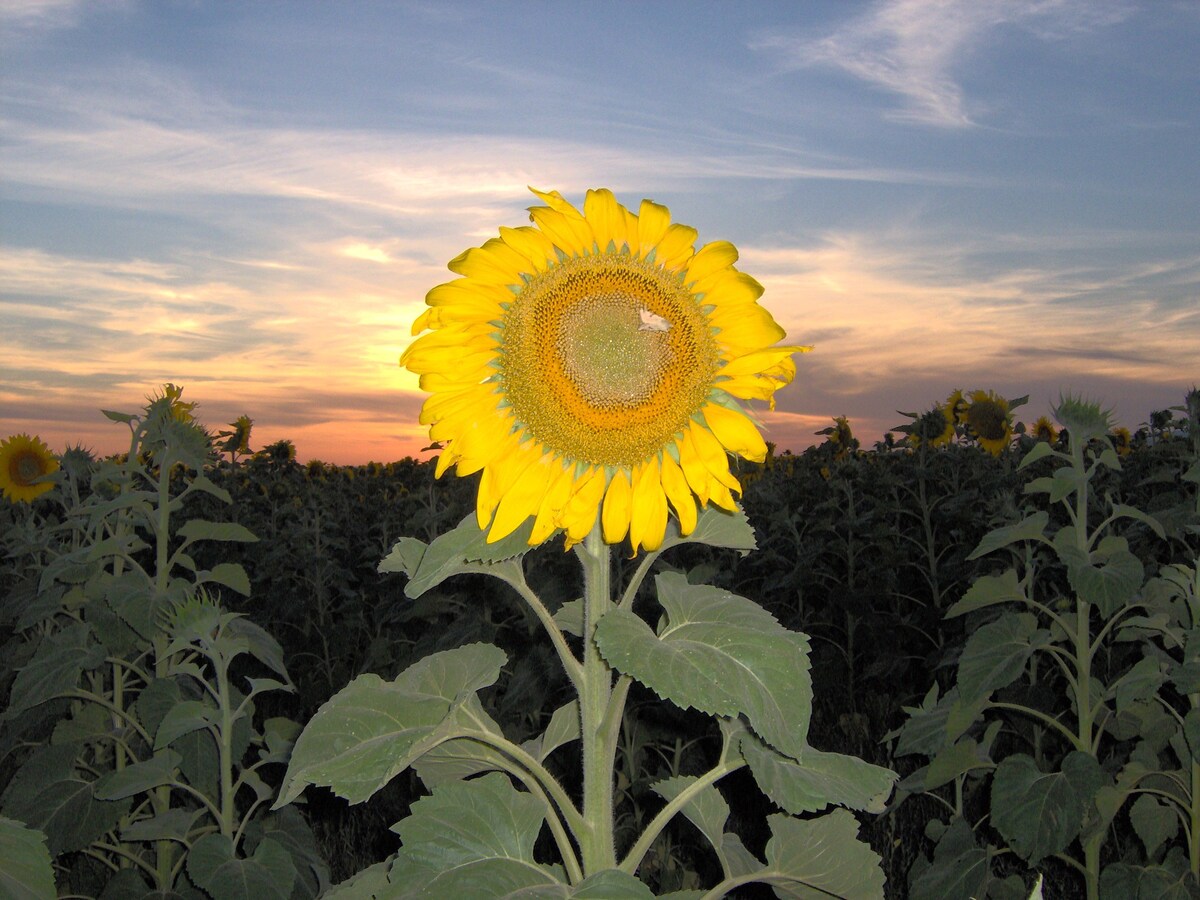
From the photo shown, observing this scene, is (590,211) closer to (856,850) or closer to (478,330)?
(478,330)

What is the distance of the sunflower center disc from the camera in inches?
75.5

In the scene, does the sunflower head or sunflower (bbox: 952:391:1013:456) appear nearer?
the sunflower head

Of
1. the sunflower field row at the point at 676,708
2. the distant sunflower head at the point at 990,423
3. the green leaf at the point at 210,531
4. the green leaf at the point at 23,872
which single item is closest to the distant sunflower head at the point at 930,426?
the sunflower field row at the point at 676,708

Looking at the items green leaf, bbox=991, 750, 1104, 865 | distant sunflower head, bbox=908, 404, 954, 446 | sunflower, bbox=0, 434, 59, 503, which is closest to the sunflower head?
green leaf, bbox=991, 750, 1104, 865

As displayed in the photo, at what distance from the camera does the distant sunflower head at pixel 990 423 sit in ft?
35.6

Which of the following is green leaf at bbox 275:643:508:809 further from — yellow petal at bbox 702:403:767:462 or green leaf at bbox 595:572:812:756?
yellow petal at bbox 702:403:767:462

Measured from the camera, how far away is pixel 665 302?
6.36 feet

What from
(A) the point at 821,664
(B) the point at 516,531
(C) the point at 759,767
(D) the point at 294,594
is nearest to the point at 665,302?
(B) the point at 516,531

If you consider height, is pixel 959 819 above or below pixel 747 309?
below

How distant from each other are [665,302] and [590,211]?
0.21m

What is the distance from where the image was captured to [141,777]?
3.86 m

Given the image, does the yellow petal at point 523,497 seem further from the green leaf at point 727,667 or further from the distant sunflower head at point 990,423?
the distant sunflower head at point 990,423

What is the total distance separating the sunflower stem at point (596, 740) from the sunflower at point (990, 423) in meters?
9.61

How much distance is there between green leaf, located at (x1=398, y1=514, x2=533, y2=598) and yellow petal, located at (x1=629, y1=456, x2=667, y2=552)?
7.9 inches
